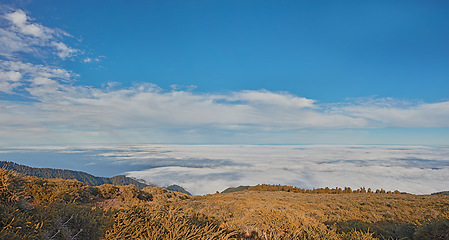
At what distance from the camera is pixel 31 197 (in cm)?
1073

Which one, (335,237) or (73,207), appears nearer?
(73,207)

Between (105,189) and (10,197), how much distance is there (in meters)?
13.3

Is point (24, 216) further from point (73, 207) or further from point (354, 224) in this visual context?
point (354, 224)

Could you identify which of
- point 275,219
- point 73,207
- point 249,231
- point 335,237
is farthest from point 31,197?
point 335,237

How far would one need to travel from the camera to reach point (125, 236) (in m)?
4.53

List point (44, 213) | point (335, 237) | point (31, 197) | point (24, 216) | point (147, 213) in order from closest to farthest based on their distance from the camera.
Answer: point (24, 216), point (44, 213), point (147, 213), point (335, 237), point (31, 197)

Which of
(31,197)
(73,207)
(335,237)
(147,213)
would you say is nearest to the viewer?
(147,213)

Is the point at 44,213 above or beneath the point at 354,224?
above

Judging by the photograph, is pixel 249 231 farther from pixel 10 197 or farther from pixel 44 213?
pixel 10 197

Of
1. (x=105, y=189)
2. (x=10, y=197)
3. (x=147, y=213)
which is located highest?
(x=10, y=197)

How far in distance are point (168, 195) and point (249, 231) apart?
14.5 metres

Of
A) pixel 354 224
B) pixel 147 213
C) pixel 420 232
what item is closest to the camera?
pixel 147 213

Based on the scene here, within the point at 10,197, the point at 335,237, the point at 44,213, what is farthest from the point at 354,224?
the point at 10,197

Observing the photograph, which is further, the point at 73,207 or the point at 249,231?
the point at 249,231
